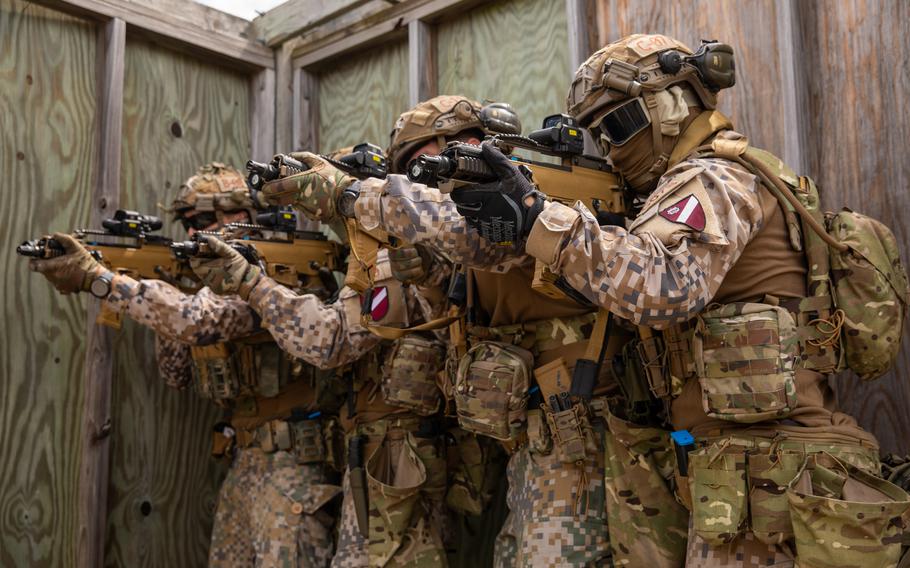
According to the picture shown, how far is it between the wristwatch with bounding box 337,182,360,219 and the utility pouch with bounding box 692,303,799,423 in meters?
1.46

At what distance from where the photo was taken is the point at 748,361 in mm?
2684

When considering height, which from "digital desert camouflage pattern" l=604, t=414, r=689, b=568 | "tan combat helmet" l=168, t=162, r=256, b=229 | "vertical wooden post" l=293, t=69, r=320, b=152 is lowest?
"digital desert camouflage pattern" l=604, t=414, r=689, b=568

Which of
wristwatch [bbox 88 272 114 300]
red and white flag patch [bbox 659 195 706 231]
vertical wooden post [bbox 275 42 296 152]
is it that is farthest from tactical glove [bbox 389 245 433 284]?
vertical wooden post [bbox 275 42 296 152]

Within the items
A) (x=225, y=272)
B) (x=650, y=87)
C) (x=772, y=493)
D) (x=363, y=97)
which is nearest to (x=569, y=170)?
(x=650, y=87)

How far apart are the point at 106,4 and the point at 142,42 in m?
0.38

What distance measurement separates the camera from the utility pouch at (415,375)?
13.6 feet

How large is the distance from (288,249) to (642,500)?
2764 millimetres

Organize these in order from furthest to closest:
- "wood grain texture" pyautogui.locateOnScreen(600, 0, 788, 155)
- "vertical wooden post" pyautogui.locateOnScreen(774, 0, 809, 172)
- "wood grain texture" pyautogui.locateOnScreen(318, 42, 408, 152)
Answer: "wood grain texture" pyautogui.locateOnScreen(318, 42, 408, 152) → "wood grain texture" pyautogui.locateOnScreen(600, 0, 788, 155) → "vertical wooden post" pyautogui.locateOnScreen(774, 0, 809, 172)

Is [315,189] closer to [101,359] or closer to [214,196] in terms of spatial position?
[214,196]

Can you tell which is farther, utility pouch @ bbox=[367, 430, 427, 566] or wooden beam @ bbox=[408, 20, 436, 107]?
wooden beam @ bbox=[408, 20, 436, 107]

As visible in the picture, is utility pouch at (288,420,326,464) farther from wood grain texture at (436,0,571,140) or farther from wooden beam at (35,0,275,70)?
wooden beam at (35,0,275,70)

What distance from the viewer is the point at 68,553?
521cm

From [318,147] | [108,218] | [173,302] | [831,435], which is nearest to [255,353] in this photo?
[173,302]

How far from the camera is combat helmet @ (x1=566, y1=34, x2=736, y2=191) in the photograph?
3125 millimetres
